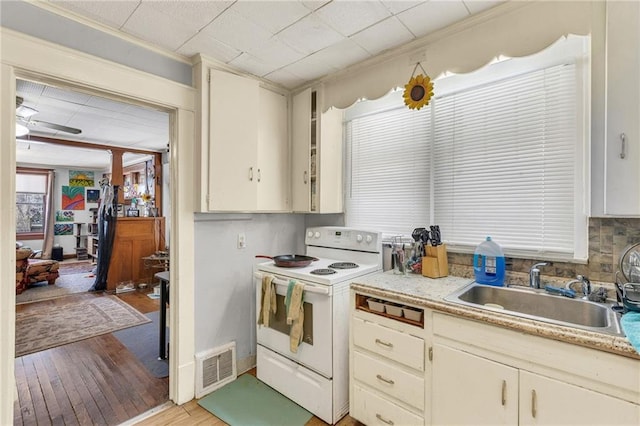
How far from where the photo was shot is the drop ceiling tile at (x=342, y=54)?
202 centimetres

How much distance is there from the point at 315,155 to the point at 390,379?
173 centimetres

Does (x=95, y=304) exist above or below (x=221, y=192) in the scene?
below

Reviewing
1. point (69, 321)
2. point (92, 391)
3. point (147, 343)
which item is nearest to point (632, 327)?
point (92, 391)

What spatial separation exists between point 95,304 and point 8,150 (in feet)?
12.1

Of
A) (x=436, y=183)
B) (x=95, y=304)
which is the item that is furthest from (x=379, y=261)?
(x=95, y=304)

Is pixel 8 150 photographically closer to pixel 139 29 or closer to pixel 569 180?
pixel 139 29

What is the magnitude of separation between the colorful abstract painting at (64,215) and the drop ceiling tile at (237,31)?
8.53m

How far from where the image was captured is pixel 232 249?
251cm

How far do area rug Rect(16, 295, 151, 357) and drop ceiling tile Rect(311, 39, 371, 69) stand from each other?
3.62 metres

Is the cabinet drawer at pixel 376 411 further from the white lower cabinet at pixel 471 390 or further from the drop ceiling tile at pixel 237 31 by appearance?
the drop ceiling tile at pixel 237 31

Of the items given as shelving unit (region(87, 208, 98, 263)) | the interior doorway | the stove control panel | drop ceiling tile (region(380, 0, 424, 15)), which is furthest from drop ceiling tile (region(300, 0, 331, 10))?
shelving unit (region(87, 208, 98, 263))

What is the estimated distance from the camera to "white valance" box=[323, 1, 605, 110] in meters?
1.48

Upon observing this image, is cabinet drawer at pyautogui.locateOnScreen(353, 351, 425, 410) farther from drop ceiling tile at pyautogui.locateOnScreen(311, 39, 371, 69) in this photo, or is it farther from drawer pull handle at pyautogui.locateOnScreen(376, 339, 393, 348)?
drop ceiling tile at pyautogui.locateOnScreen(311, 39, 371, 69)

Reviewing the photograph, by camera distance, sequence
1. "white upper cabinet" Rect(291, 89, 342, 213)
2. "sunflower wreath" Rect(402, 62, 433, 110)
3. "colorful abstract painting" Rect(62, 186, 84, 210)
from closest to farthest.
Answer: "sunflower wreath" Rect(402, 62, 433, 110) → "white upper cabinet" Rect(291, 89, 342, 213) → "colorful abstract painting" Rect(62, 186, 84, 210)
